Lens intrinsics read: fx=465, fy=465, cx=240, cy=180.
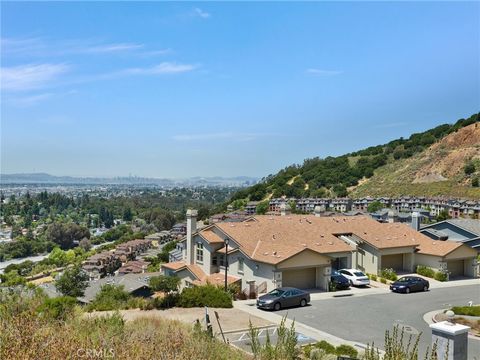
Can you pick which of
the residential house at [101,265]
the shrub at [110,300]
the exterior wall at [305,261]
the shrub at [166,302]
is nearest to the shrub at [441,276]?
the exterior wall at [305,261]

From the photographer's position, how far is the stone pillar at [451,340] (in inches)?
366

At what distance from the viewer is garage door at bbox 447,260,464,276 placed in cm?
3372

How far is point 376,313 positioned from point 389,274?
34.9 feet

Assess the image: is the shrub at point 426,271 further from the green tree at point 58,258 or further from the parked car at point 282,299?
the green tree at point 58,258

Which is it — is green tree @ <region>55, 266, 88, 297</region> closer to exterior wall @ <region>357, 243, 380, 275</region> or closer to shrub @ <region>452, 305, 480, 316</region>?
exterior wall @ <region>357, 243, 380, 275</region>

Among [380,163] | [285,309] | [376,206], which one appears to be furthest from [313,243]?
[380,163]

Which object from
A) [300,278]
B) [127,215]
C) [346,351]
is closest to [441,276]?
[300,278]

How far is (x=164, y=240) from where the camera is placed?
108 meters

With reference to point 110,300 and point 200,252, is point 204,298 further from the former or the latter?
point 200,252

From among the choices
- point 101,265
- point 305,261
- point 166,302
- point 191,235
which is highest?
point 191,235

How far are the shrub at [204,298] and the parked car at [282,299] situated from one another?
1.62 metres

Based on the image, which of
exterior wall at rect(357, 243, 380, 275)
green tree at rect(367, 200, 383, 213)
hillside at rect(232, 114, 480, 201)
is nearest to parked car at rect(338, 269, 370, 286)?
exterior wall at rect(357, 243, 380, 275)

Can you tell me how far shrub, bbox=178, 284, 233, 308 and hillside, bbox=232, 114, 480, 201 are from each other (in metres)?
72.7

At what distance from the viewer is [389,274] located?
31.3m
